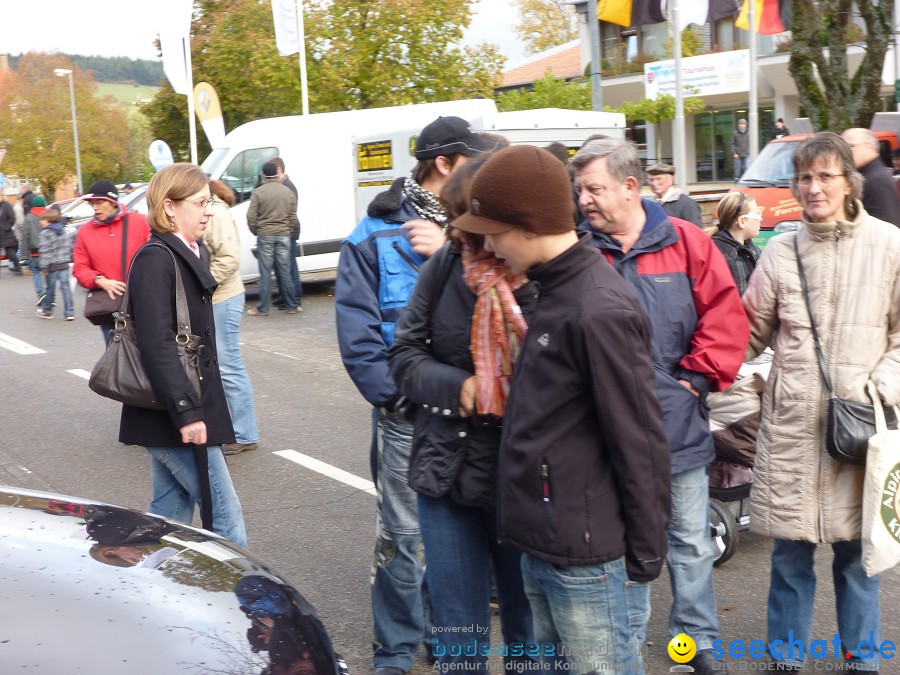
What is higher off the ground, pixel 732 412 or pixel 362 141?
pixel 362 141

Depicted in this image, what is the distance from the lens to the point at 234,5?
3512 cm

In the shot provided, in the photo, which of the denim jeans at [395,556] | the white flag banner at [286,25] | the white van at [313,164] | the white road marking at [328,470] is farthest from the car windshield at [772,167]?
the white flag banner at [286,25]

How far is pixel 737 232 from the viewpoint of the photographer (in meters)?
6.20

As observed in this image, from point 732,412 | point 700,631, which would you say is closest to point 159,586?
point 700,631

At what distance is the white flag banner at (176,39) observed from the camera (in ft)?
73.8

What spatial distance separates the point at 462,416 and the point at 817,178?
166 centimetres

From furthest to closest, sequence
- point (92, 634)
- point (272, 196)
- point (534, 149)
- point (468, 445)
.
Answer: point (272, 196)
point (468, 445)
point (534, 149)
point (92, 634)

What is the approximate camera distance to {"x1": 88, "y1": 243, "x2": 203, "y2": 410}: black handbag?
3816mm

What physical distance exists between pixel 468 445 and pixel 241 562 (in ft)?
2.55

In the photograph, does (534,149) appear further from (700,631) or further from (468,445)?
(700,631)

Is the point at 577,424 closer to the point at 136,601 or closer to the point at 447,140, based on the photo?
the point at 136,601

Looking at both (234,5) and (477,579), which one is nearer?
(477,579)

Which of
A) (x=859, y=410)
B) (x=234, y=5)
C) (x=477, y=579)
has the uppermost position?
→ (x=234, y=5)

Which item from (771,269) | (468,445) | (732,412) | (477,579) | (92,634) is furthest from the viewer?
(732,412)
